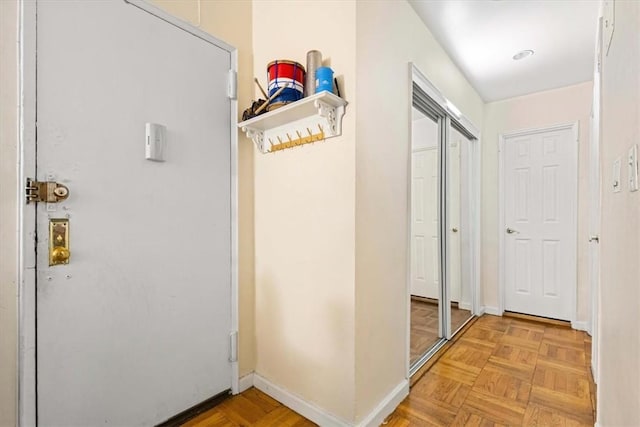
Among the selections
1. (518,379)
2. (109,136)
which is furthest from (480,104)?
(109,136)

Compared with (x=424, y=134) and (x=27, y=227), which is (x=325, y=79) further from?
(x=424, y=134)

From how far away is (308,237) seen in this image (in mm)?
1578

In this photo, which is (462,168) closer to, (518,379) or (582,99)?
(582,99)

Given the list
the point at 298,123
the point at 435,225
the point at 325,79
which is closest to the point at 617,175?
the point at 325,79

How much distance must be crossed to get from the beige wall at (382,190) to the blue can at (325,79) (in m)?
0.14

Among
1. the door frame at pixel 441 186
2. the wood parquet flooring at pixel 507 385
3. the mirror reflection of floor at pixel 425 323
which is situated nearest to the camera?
the wood parquet flooring at pixel 507 385

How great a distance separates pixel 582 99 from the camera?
296cm

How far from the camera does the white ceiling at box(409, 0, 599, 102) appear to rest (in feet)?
6.31

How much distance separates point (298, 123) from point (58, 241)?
116 cm

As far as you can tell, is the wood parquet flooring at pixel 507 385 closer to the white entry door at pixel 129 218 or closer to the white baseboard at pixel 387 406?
the white baseboard at pixel 387 406

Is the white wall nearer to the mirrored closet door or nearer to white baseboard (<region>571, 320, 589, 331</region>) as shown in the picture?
the mirrored closet door

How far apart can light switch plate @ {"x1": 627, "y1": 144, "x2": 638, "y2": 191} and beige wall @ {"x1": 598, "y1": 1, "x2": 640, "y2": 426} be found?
0.8 inches

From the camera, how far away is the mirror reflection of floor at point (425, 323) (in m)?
2.39

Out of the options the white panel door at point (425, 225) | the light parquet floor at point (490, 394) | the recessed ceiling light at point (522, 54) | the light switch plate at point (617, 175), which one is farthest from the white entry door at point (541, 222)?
the light switch plate at point (617, 175)
